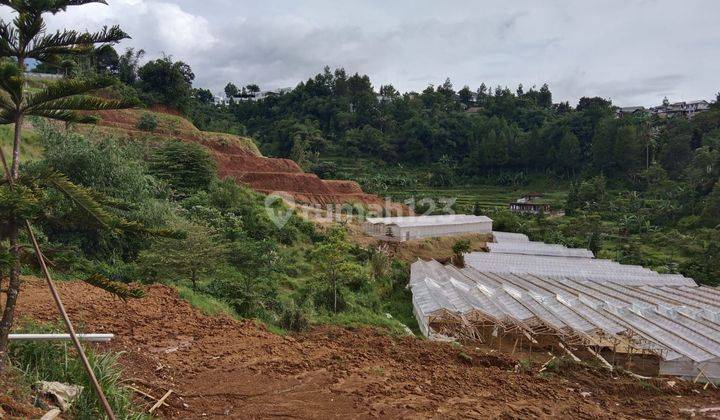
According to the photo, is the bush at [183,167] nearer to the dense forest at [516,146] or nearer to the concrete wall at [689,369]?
the dense forest at [516,146]

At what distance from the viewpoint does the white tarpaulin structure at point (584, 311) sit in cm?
1192

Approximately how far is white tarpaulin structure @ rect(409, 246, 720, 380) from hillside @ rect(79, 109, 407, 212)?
1173cm

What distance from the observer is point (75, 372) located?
17.4 feet

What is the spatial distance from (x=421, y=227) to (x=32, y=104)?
75.4ft

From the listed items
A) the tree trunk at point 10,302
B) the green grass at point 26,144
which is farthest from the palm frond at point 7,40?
the green grass at point 26,144

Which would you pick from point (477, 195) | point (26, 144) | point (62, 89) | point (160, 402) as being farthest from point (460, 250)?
point (62, 89)

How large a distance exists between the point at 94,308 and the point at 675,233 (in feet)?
115

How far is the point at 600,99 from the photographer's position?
64.6 m

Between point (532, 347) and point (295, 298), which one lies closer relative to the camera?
point (532, 347)

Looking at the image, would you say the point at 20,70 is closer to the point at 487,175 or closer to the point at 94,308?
the point at 94,308

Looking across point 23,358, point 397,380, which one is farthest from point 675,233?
point 23,358

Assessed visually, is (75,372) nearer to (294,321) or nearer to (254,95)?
(294,321)

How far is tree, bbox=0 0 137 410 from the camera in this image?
13.9ft

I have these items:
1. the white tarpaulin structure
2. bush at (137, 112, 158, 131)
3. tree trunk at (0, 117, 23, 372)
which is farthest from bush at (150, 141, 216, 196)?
tree trunk at (0, 117, 23, 372)
